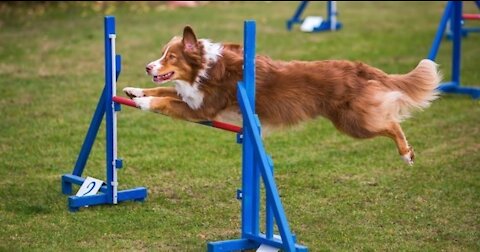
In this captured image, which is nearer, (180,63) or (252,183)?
(252,183)

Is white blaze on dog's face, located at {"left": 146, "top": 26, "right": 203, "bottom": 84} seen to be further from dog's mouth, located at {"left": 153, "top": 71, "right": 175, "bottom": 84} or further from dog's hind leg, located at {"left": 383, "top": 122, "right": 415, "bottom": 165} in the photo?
dog's hind leg, located at {"left": 383, "top": 122, "right": 415, "bottom": 165}

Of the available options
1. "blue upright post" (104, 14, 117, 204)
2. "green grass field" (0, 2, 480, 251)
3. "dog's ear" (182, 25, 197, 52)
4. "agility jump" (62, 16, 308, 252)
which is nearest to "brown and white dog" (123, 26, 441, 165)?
"dog's ear" (182, 25, 197, 52)

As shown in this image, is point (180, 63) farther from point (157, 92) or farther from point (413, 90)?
point (413, 90)

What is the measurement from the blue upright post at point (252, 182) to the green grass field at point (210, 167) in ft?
1.48

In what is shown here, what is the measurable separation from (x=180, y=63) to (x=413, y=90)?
1695 mm

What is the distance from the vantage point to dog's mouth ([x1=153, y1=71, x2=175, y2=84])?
629 centimetres

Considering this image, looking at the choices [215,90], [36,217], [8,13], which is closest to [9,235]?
[36,217]

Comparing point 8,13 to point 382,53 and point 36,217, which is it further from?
point 36,217

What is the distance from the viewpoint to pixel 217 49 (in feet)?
20.7

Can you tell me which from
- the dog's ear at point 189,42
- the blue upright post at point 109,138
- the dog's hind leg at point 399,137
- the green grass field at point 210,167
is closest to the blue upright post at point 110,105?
the blue upright post at point 109,138

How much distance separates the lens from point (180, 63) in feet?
20.7

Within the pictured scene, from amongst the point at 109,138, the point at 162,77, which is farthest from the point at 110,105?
the point at 162,77

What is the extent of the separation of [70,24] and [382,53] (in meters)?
5.74

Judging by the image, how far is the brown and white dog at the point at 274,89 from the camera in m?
6.23
